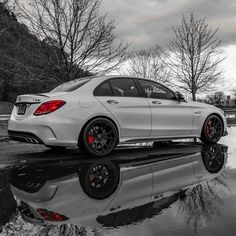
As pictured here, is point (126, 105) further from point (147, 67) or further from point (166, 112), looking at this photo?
point (147, 67)

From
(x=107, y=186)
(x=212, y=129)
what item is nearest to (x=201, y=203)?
(x=107, y=186)

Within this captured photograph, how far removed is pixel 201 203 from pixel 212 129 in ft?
15.0

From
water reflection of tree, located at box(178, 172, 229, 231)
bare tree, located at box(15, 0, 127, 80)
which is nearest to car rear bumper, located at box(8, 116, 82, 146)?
water reflection of tree, located at box(178, 172, 229, 231)

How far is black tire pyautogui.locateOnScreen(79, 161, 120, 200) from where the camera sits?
3.35 meters

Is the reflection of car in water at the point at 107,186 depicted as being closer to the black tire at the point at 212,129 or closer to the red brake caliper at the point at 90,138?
the red brake caliper at the point at 90,138

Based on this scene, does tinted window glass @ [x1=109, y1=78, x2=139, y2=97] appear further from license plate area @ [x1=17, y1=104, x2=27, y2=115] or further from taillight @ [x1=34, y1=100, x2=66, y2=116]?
license plate area @ [x1=17, y1=104, x2=27, y2=115]

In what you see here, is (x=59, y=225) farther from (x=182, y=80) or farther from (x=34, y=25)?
(x=182, y=80)

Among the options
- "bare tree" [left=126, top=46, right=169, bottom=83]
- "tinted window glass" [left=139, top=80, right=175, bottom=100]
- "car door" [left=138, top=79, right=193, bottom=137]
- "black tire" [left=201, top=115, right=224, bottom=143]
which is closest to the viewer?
"car door" [left=138, top=79, right=193, bottom=137]

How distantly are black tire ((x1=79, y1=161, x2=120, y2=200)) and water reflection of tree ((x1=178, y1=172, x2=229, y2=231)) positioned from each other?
2.51 ft

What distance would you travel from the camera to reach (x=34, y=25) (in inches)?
641

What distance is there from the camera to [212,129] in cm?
727

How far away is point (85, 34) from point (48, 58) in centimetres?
210

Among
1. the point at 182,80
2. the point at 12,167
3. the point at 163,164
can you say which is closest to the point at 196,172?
the point at 163,164

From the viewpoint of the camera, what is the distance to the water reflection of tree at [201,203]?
8.28ft
